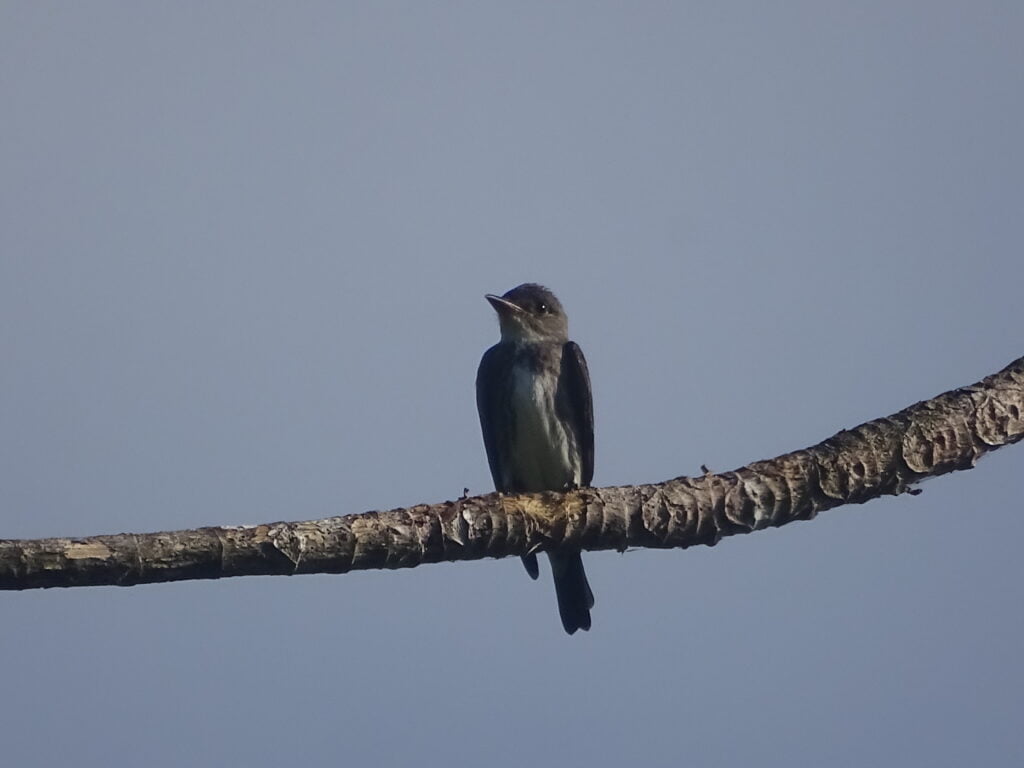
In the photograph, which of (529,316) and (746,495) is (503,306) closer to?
(529,316)

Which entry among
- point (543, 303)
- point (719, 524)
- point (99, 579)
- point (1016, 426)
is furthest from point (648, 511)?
point (543, 303)

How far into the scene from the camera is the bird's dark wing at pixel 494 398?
9.23 m

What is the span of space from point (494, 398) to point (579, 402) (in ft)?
2.02

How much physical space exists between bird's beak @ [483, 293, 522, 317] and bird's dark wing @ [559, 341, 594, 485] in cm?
68

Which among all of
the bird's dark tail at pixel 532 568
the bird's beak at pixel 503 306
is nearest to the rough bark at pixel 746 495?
the bird's dark tail at pixel 532 568

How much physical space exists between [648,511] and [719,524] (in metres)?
0.33

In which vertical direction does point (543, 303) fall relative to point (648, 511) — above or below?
above

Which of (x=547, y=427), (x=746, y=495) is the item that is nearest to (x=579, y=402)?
(x=547, y=427)

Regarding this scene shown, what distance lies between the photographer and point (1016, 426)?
20.7 ft

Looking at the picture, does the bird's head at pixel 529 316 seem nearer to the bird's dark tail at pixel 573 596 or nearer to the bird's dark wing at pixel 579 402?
the bird's dark wing at pixel 579 402

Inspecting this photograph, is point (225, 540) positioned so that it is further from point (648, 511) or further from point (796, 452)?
point (796, 452)

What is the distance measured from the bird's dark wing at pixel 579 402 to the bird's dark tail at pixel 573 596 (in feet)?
2.08

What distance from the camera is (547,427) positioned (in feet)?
29.3

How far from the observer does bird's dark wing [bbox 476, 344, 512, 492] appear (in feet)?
30.3
